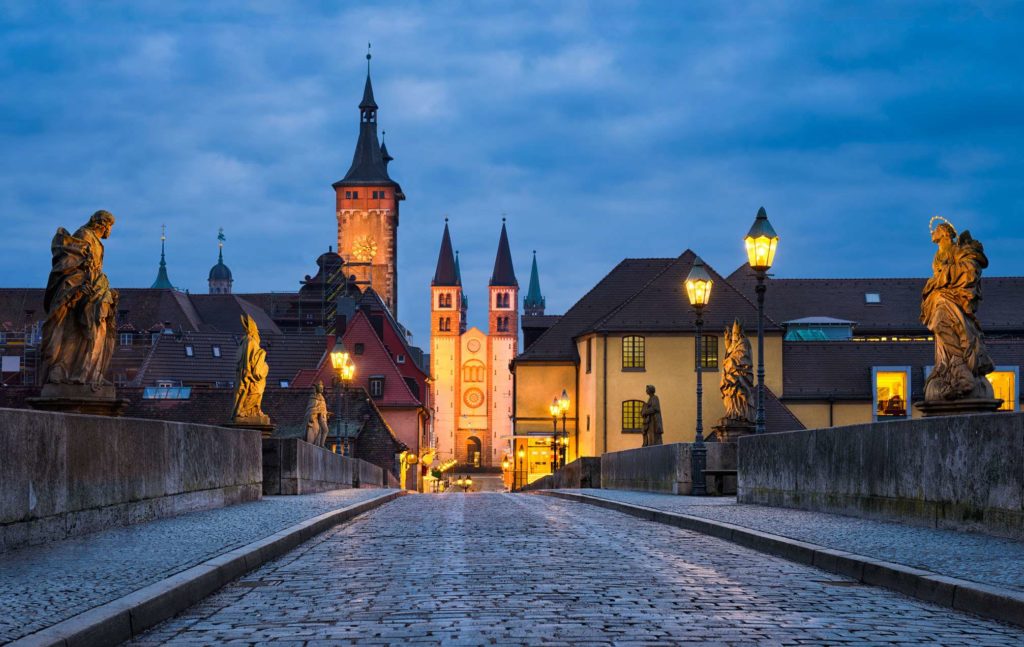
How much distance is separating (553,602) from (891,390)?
5917 cm

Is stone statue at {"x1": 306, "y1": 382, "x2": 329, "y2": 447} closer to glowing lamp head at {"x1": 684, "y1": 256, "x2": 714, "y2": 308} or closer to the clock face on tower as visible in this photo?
glowing lamp head at {"x1": 684, "y1": 256, "x2": 714, "y2": 308}

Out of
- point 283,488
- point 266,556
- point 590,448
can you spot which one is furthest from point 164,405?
point 266,556

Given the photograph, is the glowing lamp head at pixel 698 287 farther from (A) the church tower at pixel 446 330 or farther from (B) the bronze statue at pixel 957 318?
(A) the church tower at pixel 446 330

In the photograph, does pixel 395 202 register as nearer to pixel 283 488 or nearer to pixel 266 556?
pixel 283 488

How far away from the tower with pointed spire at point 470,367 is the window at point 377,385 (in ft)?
295

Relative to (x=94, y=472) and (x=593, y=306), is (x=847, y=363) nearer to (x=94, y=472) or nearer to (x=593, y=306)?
(x=593, y=306)

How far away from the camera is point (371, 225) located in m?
163

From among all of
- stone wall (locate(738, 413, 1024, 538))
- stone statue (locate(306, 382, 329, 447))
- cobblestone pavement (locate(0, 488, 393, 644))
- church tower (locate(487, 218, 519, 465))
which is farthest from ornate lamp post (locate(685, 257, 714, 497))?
church tower (locate(487, 218, 519, 465))

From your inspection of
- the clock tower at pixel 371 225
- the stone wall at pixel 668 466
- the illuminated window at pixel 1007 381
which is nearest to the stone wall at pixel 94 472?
the stone wall at pixel 668 466

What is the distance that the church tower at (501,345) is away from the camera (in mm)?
182875

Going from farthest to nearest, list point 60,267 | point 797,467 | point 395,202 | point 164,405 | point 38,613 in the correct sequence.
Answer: point 395,202, point 164,405, point 797,467, point 60,267, point 38,613

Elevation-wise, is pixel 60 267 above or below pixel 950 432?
above

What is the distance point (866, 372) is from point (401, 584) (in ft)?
190

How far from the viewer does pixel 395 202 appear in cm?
16475
